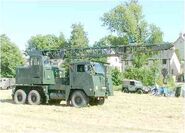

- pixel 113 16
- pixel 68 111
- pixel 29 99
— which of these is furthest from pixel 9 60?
A: pixel 68 111

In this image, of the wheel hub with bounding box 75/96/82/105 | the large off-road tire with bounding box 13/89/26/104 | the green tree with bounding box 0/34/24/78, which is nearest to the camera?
the wheel hub with bounding box 75/96/82/105

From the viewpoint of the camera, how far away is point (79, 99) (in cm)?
2384

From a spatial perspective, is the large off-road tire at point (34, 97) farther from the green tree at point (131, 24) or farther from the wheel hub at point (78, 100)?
the green tree at point (131, 24)

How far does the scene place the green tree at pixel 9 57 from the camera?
6041 centimetres

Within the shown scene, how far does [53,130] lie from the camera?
14609mm

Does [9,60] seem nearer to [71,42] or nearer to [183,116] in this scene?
[71,42]

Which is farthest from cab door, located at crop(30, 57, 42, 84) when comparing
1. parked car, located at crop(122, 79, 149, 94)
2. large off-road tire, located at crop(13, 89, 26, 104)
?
parked car, located at crop(122, 79, 149, 94)

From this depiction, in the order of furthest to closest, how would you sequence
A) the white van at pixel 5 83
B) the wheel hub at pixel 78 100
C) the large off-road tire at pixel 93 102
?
the white van at pixel 5 83, the large off-road tire at pixel 93 102, the wheel hub at pixel 78 100

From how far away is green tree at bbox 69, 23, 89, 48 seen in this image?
272 feet

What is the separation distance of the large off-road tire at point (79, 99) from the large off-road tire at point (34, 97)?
219cm

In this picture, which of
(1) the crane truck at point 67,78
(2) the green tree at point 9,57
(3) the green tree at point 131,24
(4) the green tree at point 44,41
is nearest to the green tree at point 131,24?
(3) the green tree at point 131,24

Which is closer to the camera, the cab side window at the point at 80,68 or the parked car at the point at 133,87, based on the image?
the cab side window at the point at 80,68

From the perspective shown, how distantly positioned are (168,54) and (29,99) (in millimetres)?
65774

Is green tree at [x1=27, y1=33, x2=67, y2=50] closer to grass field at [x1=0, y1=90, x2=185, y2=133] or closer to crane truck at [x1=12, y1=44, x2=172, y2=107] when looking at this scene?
crane truck at [x1=12, y1=44, x2=172, y2=107]
